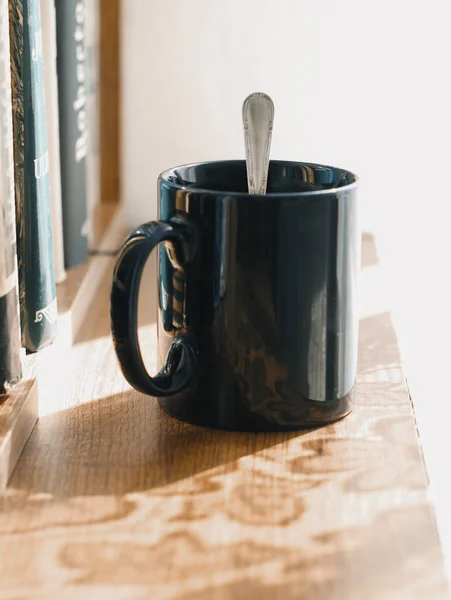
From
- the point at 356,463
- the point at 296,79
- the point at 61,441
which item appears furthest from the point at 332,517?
the point at 296,79

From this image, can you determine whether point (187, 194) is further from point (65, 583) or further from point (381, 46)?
point (381, 46)

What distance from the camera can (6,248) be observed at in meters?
0.49

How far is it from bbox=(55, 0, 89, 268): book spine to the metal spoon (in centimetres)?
31

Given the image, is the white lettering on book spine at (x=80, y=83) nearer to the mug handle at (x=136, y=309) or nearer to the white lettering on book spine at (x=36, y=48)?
the white lettering on book spine at (x=36, y=48)

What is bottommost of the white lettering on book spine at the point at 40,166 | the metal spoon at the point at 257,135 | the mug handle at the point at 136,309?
the mug handle at the point at 136,309

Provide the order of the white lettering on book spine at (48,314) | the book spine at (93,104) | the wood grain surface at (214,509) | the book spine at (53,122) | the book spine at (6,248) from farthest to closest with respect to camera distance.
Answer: the book spine at (93,104) → the book spine at (53,122) → the white lettering on book spine at (48,314) → the book spine at (6,248) → the wood grain surface at (214,509)

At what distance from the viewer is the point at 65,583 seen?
0.37 meters

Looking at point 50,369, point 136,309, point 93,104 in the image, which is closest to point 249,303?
point 136,309

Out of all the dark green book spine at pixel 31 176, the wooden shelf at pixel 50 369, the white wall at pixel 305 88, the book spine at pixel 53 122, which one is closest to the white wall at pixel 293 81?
the white wall at pixel 305 88

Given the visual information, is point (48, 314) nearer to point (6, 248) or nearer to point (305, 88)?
point (6, 248)

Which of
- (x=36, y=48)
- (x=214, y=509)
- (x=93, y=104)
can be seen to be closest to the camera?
(x=214, y=509)

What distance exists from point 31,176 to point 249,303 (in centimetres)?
19

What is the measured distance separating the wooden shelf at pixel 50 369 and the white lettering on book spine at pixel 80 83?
11cm

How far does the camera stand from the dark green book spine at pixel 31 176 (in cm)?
54
